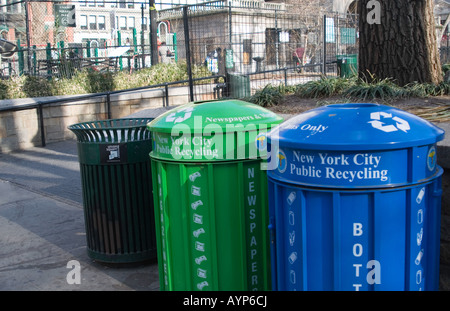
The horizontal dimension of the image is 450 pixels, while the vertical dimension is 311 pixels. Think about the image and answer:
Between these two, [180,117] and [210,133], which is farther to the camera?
[180,117]

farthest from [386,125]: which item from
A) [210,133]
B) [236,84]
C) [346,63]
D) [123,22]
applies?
[123,22]

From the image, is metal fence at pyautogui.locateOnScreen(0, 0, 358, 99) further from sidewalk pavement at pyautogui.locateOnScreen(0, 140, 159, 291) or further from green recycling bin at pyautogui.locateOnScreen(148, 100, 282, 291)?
green recycling bin at pyautogui.locateOnScreen(148, 100, 282, 291)

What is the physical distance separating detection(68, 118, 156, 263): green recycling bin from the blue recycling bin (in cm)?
208

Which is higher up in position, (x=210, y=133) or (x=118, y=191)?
(x=210, y=133)

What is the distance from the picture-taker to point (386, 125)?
2518mm

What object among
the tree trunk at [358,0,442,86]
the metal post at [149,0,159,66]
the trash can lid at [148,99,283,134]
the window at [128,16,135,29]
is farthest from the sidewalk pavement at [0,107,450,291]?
the window at [128,16,135,29]

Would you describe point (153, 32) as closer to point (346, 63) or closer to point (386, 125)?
point (346, 63)

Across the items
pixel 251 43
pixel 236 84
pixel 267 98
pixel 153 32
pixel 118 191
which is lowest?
pixel 118 191

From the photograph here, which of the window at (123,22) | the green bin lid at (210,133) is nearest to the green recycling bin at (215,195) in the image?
the green bin lid at (210,133)

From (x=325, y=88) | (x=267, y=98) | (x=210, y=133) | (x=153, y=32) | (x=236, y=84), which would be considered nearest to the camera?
(x=210, y=133)

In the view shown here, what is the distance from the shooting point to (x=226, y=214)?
3299 millimetres

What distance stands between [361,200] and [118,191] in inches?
101

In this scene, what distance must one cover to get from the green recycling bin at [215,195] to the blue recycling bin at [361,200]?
621mm

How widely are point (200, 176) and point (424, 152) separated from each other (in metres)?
1.33
